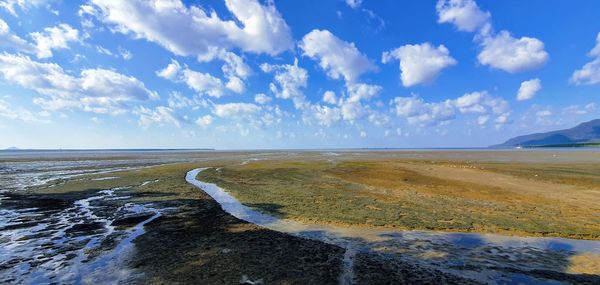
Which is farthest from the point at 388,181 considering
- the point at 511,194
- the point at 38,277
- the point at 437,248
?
the point at 38,277

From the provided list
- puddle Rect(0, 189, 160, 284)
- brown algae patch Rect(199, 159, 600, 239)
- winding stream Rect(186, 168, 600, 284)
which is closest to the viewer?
puddle Rect(0, 189, 160, 284)

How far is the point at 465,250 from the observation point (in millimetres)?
11461

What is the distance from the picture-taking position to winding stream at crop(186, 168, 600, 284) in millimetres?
9500

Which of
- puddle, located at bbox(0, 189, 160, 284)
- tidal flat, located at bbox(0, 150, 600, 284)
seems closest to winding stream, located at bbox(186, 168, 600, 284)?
tidal flat, located at bbox(0, 150, 600, 284)

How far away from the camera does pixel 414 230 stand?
1412 cm

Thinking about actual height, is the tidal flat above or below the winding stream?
above

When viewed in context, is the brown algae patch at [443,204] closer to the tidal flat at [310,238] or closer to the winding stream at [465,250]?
the tidal flat at [310,238]

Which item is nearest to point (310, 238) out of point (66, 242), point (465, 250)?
point (465, 250)

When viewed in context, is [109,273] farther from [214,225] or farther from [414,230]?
[414,230]

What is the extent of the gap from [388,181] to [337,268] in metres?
22.0

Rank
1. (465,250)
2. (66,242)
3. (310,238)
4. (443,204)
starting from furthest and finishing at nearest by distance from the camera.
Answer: (443,204)
(310,238)
(66,242)
(465,250)

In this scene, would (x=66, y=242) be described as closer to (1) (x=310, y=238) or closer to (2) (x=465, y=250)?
(1) (x=310, y=238)

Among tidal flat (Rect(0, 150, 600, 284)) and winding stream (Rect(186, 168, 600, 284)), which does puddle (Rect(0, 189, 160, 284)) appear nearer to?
tidal flat (Rect(0, 150, 600, 284))

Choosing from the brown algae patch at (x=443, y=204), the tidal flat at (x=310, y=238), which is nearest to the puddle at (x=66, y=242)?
the tidal flat at (x=310, y=238)
